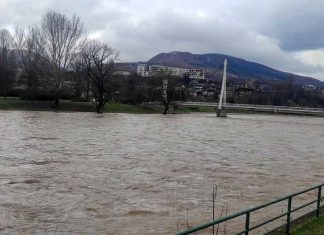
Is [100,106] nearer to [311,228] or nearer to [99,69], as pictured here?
[99,69]

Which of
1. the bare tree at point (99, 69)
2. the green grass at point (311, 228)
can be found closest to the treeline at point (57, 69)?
the bare tree at point (99, 69)

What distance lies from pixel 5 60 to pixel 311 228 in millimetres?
82621

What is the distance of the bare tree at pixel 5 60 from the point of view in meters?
83.0

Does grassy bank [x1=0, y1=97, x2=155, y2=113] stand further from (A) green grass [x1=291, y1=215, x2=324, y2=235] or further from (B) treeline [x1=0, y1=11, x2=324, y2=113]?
(A) green grass [x1=291, y1=215, x2=324, y2=235]

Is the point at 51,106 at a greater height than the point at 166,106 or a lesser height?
lesser

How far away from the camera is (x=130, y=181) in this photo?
19.0 meters

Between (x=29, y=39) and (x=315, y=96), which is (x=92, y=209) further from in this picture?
(x=315, y=96)

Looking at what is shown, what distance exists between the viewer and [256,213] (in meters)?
14.8

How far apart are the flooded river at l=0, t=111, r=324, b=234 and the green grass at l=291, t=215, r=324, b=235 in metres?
3.36

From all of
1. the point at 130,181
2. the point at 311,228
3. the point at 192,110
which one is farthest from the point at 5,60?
the point at 311,228

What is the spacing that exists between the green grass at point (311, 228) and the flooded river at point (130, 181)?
336cm

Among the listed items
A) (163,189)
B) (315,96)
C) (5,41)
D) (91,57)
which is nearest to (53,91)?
(91,57)

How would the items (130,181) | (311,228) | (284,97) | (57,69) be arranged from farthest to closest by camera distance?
1. (284,97)
2. (57,69)
3. (130,181)
4. (311,228)

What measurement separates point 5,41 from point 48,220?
279ft
